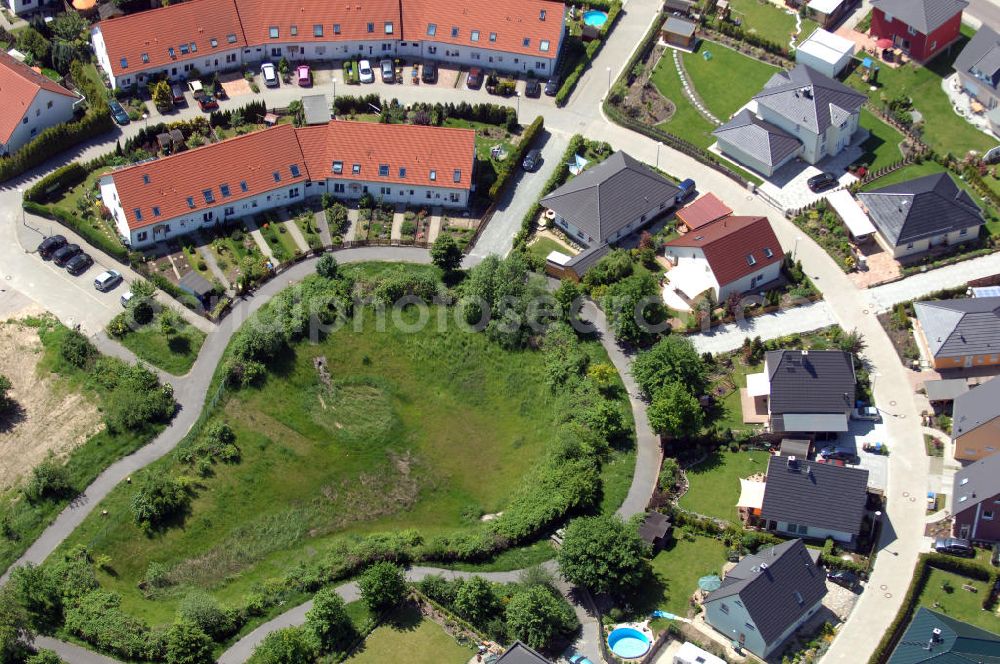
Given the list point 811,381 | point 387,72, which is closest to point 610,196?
point 811,381

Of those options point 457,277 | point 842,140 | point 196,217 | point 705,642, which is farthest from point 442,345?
point 842,140

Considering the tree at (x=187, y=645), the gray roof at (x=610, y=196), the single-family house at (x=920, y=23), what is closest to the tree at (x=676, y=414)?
the gray roof at (x=610, y=196)

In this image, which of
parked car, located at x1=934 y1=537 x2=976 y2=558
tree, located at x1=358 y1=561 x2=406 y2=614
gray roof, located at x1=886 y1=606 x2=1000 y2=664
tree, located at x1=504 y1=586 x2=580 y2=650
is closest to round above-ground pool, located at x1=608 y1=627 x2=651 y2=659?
tree, located at x1=504 y1=586 x2=580 y2=650

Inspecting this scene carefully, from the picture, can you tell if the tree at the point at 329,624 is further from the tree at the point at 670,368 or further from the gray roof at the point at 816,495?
the gray roof at the point at 816,495

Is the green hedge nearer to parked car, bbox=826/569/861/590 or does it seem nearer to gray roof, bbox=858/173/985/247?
parked car, bbox=826/569/861/590

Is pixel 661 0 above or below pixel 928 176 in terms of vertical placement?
above

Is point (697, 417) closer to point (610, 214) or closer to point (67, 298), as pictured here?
point (610, 214)
